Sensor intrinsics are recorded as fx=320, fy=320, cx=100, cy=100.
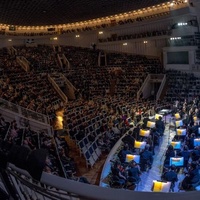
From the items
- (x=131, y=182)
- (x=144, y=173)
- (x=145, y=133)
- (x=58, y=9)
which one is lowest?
(x=144, y=173)

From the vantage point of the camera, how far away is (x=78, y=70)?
128ft

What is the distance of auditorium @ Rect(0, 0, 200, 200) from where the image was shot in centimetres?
236

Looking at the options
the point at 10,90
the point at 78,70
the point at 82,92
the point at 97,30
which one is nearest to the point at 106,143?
the point at 10,90

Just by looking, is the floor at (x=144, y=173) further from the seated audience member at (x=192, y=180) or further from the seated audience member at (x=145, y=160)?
the seated audience member at (x=192, y=180)

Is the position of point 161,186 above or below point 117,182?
above

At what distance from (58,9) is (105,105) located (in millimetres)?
21031

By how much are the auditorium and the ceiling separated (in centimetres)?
14

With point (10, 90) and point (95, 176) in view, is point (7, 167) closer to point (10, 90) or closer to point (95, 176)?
point (95, 176)

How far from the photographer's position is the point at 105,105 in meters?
24.4

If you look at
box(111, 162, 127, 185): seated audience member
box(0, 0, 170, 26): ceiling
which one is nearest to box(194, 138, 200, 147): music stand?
box(111, 162, 127, 185): seated audience member

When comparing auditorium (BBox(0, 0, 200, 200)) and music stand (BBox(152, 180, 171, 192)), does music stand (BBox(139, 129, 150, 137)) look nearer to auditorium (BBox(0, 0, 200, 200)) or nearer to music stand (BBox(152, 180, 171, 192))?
auditorium (BBox(0, 0, 200, 200))

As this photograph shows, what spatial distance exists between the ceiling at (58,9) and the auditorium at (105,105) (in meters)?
0.14

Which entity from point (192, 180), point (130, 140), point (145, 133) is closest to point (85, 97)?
point (145, 133)

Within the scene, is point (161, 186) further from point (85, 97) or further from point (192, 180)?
point (85, 97)
